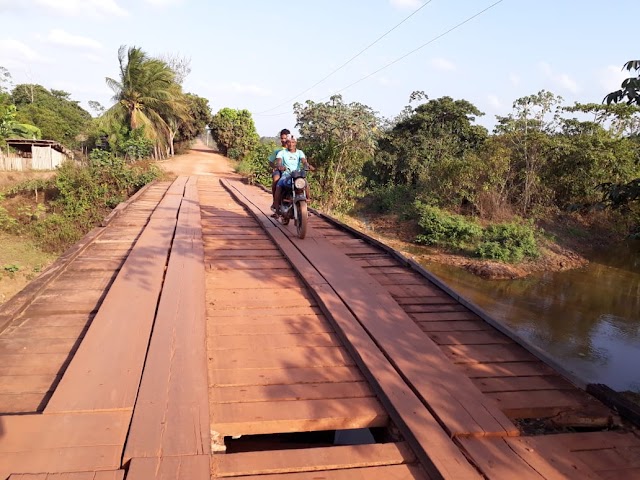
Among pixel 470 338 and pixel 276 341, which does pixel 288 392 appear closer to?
pixel 276 341

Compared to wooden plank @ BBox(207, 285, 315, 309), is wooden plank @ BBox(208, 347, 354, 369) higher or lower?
lower

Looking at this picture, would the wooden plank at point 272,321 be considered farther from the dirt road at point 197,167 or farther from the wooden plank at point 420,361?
the dirt road at point 197,167

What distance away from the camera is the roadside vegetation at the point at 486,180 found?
50.8 feet

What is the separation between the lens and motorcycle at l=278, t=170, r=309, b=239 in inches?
226

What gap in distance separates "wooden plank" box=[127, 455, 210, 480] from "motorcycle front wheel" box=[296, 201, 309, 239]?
403 cm

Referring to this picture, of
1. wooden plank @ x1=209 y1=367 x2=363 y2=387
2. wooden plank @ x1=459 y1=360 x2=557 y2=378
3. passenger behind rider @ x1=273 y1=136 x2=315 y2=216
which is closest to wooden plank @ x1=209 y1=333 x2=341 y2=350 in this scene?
wooden plank @ x1=209 y1=367 x2=363 y2=387

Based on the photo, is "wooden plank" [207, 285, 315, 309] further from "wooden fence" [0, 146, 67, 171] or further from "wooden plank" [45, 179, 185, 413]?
"wooden fence" [0, 146, 67, 171]

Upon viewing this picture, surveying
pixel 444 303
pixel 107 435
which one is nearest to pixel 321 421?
pixel 107 435

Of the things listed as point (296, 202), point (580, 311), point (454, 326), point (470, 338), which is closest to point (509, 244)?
point (580, 311)

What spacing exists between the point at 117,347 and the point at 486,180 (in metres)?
18.1

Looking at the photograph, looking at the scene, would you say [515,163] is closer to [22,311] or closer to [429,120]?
[429,120]

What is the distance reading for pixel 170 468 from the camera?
175 centimetres

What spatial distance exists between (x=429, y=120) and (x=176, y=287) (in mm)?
20556

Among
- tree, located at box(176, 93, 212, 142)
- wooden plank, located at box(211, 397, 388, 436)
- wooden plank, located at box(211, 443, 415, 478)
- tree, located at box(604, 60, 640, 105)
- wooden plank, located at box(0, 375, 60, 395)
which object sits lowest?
wooden plank, located at box(211, 443, 415, 478)
